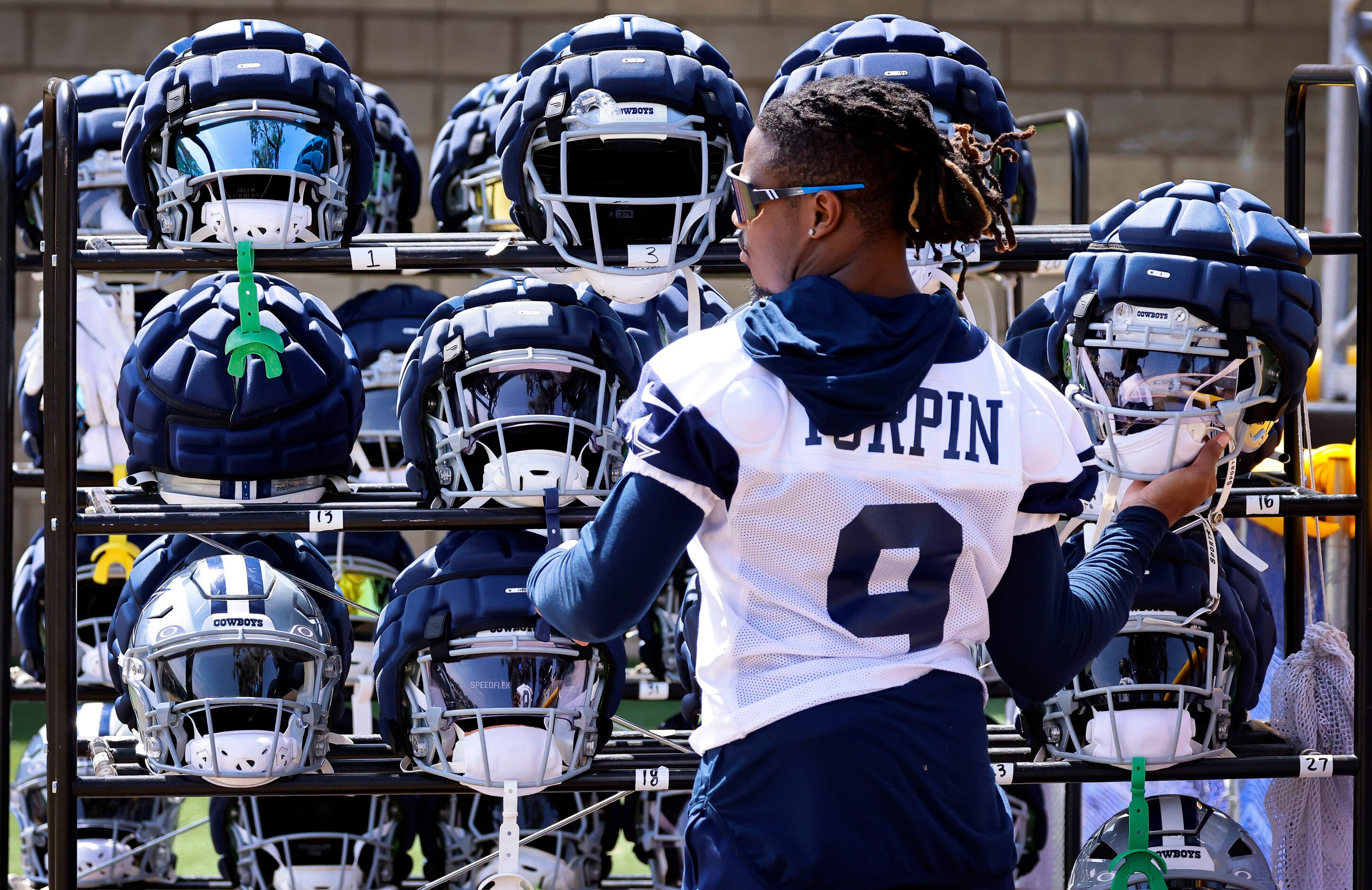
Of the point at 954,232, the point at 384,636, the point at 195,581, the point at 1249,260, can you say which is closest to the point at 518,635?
the point at 384,636

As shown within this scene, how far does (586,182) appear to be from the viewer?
2336 mm

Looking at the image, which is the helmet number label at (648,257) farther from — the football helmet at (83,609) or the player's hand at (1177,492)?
the football helmet at (83,609)

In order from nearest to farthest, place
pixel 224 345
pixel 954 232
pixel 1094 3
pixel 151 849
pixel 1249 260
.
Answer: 1. pixel 954 232
2. pixel 1249 260
3. pixel 224 345
4. pixel 151 849
5. pixel 1094 3

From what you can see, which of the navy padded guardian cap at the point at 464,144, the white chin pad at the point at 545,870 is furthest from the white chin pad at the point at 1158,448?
the navy padded guardian cap at the point at 464,144

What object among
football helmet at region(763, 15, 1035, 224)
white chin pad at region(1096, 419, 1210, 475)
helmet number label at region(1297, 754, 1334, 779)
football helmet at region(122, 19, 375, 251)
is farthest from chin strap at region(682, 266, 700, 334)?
helmet number label at region(1297, 754, 1334, 779)

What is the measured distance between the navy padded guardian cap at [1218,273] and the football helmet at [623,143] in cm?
61

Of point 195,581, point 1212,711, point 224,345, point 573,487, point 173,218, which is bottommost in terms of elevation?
point 1212,711

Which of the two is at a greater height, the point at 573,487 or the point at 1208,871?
the point at 573,487

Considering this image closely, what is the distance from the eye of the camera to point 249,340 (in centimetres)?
228

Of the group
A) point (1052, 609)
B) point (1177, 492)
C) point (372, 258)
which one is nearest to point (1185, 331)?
point (1177, 492)

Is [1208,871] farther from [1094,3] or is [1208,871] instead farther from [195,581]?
[1094,3]

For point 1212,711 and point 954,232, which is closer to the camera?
point 954,232

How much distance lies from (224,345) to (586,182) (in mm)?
652

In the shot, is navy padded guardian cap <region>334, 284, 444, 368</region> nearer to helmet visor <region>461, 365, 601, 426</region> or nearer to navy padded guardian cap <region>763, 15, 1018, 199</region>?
helmet visor <region>461, 365, 601, 426</region>
